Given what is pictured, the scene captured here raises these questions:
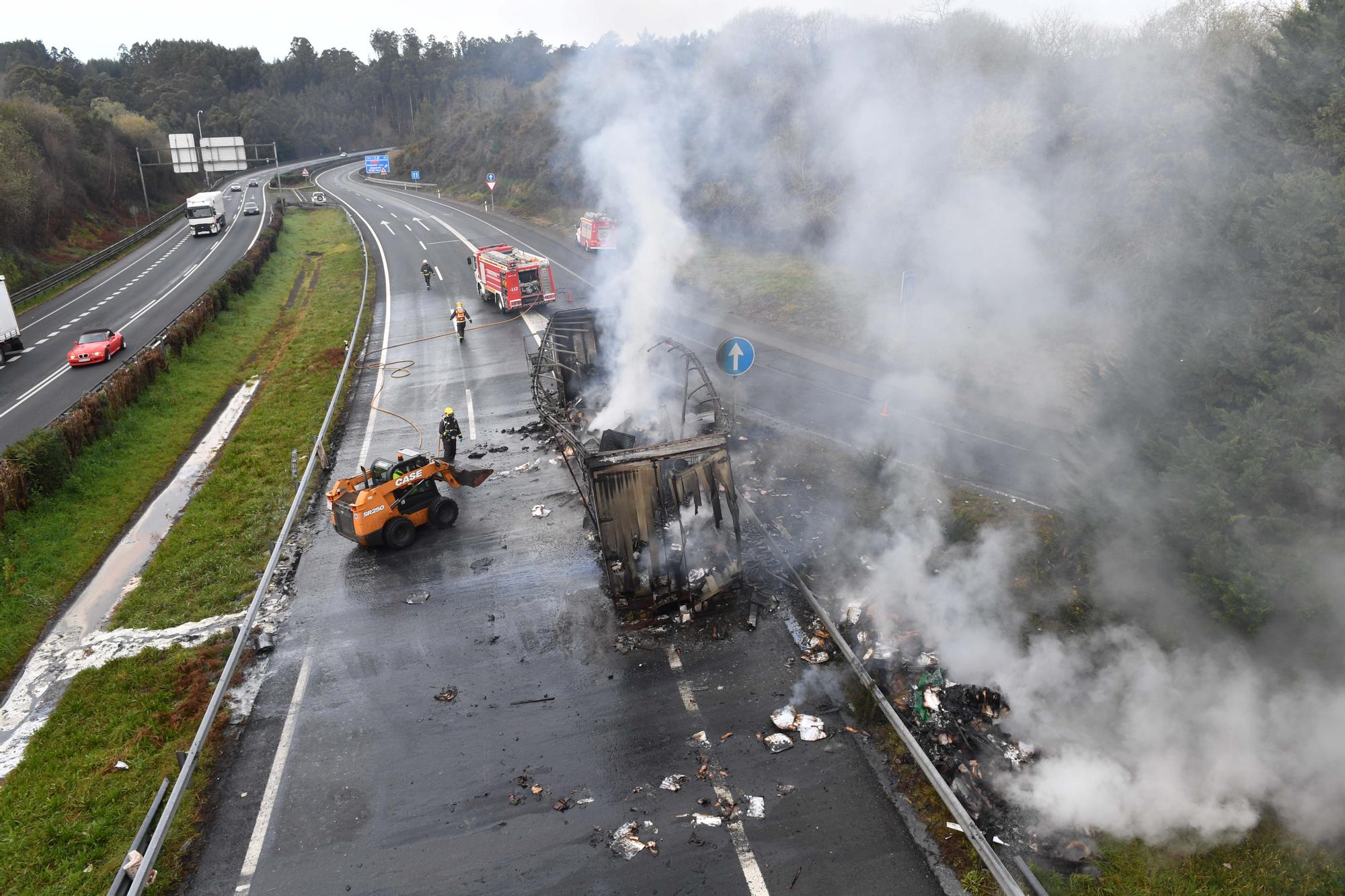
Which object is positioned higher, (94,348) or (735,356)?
(735,356)

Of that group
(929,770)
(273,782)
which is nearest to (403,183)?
(273,782)

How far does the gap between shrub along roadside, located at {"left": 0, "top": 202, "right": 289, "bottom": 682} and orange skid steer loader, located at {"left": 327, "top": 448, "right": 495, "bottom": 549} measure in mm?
4359

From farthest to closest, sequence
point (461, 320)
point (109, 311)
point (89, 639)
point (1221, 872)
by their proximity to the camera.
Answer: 1. point (109, 311)
2. point (461, 320)
3. point (89, 639)
4. point (1221, 872)

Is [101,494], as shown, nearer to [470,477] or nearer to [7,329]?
[470,477]

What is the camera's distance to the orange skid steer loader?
11.4m

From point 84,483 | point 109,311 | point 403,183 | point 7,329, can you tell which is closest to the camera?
point 84,483

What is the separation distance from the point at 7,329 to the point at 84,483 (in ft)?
44.5

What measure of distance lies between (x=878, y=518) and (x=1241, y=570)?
4.92 meters

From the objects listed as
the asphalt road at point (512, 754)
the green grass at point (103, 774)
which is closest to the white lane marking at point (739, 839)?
the asphalt road at point (512, 754)

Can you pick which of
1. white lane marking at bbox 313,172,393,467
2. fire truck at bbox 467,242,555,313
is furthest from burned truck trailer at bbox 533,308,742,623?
fire truck at bbox 467,242,555,313

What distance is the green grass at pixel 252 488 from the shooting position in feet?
35.8

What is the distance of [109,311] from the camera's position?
30.0m

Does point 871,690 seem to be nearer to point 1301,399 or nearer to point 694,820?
point 694,820

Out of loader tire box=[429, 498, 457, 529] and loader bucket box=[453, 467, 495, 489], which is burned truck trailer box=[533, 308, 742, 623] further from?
loader tire box=[429, 498, 457, 529]
